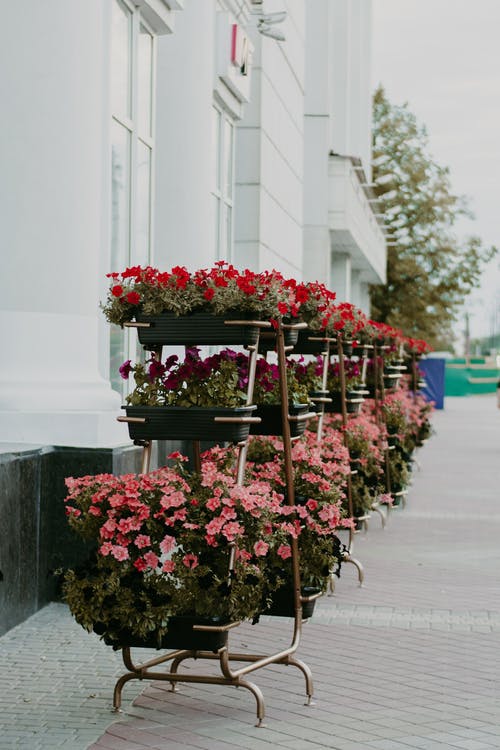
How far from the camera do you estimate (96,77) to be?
9.41m

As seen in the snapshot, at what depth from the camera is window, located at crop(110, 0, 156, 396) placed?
11523 mm

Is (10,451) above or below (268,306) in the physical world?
below

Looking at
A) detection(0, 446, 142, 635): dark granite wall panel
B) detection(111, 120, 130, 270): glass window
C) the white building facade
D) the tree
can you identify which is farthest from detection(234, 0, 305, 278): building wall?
the tree

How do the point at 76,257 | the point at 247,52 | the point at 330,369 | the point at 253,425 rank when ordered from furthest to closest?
the point at 247,52 < the point at 330,369 < the point at 76,257 < the point at 253,425

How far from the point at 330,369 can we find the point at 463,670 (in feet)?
18.4

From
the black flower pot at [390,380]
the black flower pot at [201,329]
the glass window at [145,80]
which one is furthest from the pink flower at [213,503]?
the black flower pot at [390,380]

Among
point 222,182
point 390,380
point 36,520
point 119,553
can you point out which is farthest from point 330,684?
point 222,182

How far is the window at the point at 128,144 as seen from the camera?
1152 centimetres

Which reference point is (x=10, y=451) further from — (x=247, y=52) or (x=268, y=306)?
(x=247, y=52)

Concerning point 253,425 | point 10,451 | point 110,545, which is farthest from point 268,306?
point 10,451

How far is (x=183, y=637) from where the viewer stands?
5.86 meters

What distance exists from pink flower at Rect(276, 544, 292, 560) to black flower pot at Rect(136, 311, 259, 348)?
111cm

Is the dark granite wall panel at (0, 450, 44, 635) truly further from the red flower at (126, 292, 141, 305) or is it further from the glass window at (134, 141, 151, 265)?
the glass window at (134, 141, 151, 265)

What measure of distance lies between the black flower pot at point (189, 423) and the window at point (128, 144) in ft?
17.6
